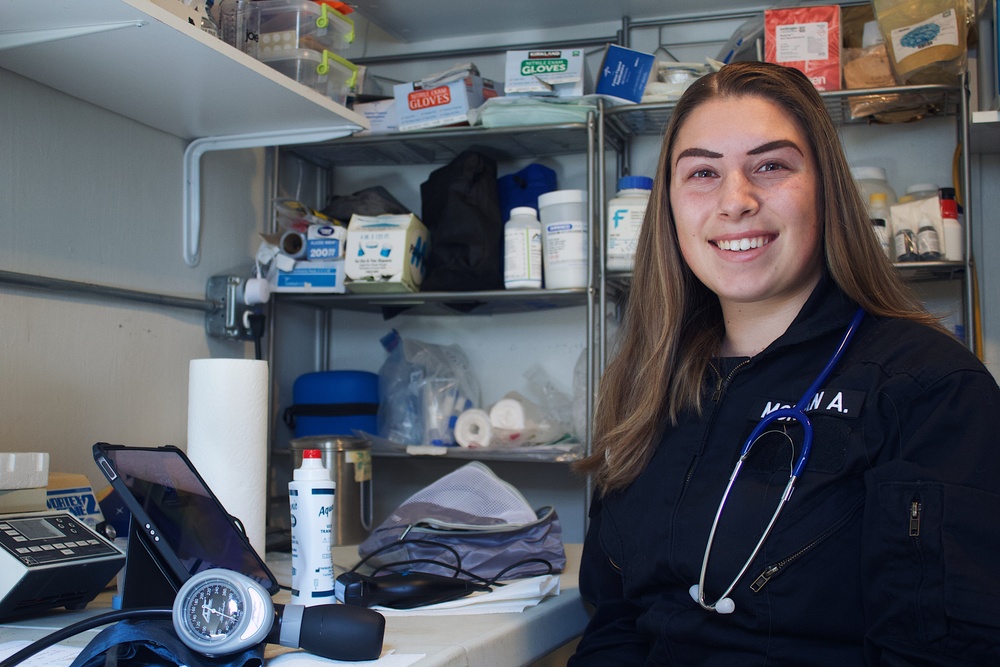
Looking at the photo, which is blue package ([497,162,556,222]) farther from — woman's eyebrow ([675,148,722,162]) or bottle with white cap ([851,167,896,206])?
woman's eyebrow ([675,148,722,162])

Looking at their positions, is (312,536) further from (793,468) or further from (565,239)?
(565,239)

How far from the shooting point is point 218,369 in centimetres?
132

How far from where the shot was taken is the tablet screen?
107 centimetres

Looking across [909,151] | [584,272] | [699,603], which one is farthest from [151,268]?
[909,151]

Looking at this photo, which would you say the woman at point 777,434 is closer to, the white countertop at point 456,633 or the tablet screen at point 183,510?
the white countertop at point 456,633

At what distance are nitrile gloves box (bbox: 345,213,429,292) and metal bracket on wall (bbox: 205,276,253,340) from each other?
28 centimetres

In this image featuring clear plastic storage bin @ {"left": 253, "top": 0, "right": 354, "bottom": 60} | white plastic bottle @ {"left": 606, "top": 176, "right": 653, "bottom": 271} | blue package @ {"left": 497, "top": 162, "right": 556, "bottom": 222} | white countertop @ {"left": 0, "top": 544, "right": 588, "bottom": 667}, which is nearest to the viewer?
white countertop @ {"left": 0, "top": 544, "right": 588, "bottom": 667}

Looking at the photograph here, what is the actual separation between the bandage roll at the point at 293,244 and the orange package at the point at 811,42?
119cm

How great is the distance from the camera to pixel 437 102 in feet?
7.24

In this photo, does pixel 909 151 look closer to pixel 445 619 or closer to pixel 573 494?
pixel 573 494

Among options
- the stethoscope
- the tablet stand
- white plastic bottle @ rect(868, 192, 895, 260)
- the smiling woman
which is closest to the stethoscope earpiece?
the stethoscope

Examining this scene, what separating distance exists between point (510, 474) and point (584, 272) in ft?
2.22

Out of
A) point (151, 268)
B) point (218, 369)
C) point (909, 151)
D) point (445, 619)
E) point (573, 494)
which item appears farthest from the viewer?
point (573, 494)

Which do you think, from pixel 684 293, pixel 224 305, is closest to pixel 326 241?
pixel 224 305
